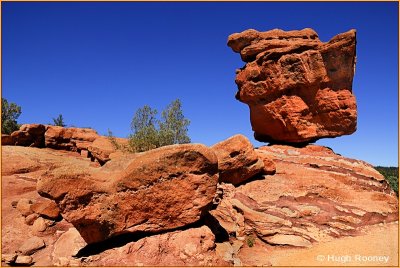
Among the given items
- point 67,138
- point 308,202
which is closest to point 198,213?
point 308,202

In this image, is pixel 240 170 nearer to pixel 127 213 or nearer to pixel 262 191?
pixel 262 191

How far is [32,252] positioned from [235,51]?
18.7 meters

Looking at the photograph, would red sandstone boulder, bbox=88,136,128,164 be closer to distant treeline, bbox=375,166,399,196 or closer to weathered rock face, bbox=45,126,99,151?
weathered rock face, bbox=45,126,99,151

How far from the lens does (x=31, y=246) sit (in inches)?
513

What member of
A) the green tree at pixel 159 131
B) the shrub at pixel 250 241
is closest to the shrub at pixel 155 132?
the green tree at pixel 159 131

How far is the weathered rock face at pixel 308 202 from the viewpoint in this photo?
14.6 metres

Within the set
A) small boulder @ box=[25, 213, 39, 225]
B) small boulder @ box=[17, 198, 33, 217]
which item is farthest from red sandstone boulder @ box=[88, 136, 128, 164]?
small boulder @ box=[25, 213, 39, 225]

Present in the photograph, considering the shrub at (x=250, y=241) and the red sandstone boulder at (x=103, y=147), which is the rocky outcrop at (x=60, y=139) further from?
Result: the shrub at (x=250, y=241)

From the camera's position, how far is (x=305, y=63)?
2205cm

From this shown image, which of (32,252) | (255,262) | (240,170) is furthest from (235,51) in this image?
(32,252)

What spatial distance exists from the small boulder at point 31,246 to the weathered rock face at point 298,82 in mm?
16401

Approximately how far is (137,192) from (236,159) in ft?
23.7

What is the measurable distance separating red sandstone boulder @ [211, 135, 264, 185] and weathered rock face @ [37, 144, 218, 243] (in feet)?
17.1

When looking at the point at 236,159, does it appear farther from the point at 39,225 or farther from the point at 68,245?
the point at 39,225
